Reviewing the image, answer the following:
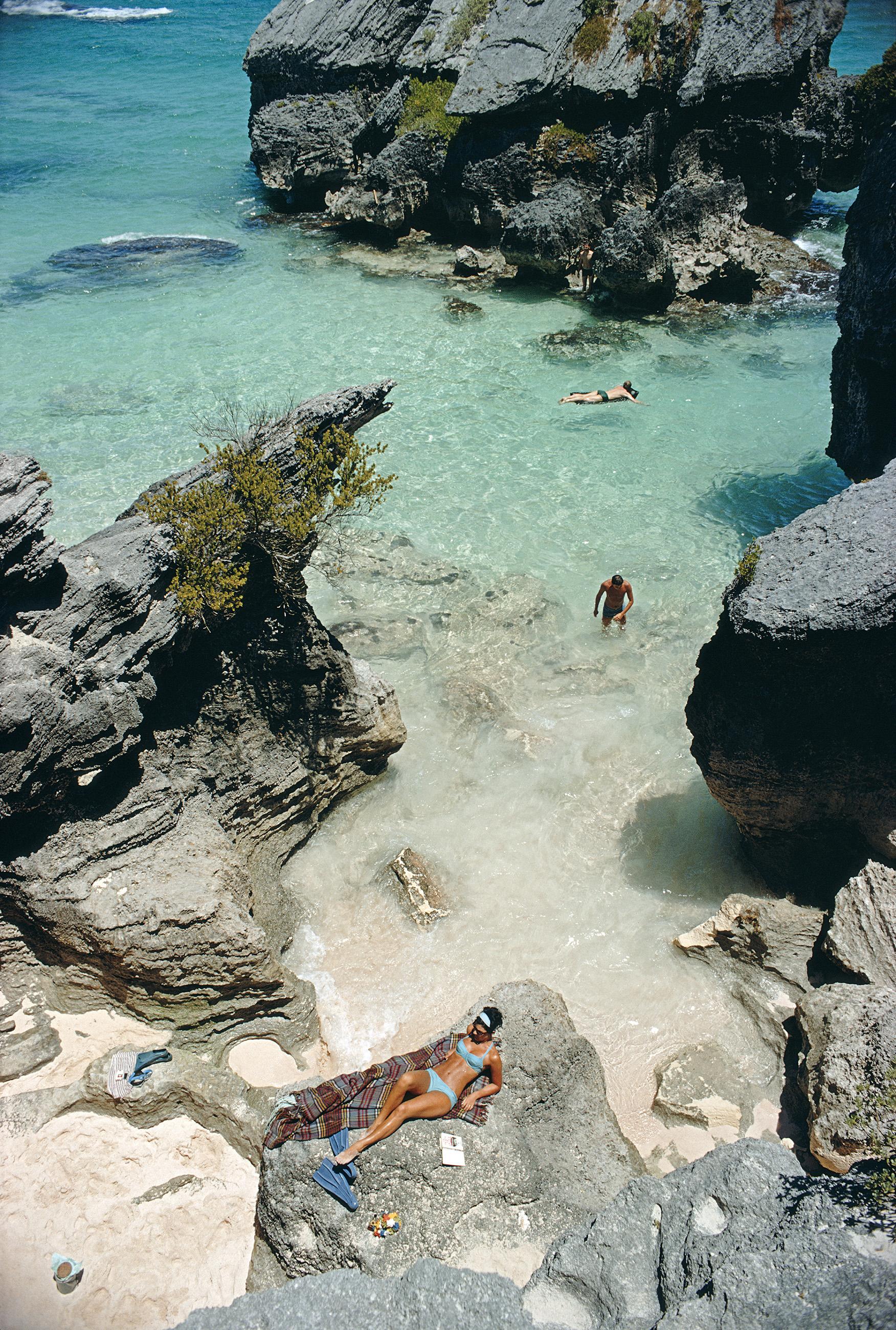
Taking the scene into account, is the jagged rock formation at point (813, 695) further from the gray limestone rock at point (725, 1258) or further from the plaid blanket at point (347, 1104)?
the plaid blanket at point (347, 1104)

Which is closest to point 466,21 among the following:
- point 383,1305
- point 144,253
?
point 144,253

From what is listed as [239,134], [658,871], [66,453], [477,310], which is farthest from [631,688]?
[239,134]

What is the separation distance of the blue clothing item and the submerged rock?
243cm

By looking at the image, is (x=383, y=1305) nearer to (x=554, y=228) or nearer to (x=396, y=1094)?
(x=396, y=1094)

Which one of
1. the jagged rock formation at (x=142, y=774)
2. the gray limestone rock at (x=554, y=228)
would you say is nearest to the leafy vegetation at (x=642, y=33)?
the gray limestone rock at (x=554, y=228)

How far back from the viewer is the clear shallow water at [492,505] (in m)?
9.81

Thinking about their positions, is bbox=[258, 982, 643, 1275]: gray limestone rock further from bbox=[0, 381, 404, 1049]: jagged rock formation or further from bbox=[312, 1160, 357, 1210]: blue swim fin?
bbox=[0, 381, 404, 1049]: jagged rock formation

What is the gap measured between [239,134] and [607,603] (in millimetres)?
37783

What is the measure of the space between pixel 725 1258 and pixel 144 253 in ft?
102

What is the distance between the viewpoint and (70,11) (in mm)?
68938

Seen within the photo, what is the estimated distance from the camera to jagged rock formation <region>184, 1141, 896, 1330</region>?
5297 millimetres

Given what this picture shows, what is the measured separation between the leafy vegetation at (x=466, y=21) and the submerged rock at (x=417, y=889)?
28.0 meters

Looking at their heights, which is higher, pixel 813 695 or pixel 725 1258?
pixel 813 695

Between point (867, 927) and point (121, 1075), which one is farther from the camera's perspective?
point (867, 927)
